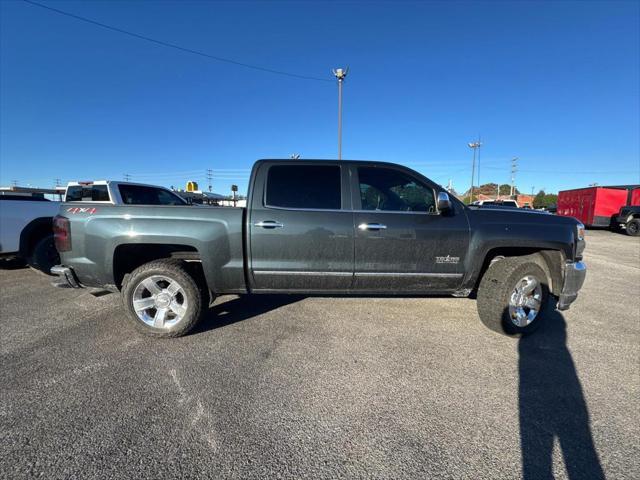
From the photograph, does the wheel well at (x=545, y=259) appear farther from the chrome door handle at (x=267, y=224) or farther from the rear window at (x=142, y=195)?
the rear window at (x=142, y=195)

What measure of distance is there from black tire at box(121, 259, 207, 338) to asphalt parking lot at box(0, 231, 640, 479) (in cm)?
16

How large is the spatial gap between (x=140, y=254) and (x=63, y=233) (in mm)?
748

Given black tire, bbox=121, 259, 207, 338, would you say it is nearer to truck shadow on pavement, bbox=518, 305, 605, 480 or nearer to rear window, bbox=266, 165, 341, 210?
rear window, bbox=266, 165, 341, 210

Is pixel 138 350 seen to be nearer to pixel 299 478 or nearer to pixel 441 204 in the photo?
pixel 299 478

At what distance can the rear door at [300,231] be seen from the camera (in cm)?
318

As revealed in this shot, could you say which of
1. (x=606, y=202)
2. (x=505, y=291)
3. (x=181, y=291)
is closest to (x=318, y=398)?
(x=181, y=291)

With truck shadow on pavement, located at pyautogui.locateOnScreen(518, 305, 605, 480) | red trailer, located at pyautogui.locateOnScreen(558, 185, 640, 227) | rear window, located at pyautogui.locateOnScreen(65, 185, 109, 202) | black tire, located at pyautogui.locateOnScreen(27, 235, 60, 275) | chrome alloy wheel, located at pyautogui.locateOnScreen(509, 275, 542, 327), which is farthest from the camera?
red trailer, located at pyautogui.locateOnScreen(558, 185, 640, 227)

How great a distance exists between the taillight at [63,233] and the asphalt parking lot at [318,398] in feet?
3.21

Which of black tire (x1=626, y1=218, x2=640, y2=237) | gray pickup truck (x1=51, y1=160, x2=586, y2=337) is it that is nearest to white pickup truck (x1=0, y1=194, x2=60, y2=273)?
gray pickup truck (x1=51, y1=160, x2=586, y2=337)

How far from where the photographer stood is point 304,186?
336 centimetres

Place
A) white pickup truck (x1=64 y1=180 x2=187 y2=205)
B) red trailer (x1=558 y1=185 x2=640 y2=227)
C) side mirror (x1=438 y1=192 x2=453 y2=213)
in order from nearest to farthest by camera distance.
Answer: side mirror (x1=438 y1=192 x2=453 y2=213)
white pickup truck (x1=64 y1=180 x2=187 y2=205)
red trailer (x1=558 y1=185 x2=640 y2=227)

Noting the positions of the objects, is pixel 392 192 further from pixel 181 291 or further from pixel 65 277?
pixel 65 277

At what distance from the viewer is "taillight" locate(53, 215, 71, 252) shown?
316cm

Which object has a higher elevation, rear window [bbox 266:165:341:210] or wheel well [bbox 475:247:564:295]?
rear window [bbox 266:165:341:210]
